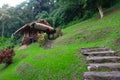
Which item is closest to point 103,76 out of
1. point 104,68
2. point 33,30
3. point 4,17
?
point 104,68

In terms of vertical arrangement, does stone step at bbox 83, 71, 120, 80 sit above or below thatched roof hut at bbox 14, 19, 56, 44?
below

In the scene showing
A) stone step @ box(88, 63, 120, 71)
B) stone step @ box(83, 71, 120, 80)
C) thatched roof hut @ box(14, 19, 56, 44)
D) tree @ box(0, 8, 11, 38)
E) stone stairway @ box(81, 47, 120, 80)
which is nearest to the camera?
stone step @ box(83, 71, 120, 80)

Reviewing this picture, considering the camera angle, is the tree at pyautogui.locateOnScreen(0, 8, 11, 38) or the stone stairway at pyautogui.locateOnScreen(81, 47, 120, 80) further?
the tree at pyautogui.locateOnScreen(0, 8, 11, 38)

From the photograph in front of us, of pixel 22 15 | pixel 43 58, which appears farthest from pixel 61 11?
pixel 43 58

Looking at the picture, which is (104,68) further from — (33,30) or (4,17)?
(4,17)

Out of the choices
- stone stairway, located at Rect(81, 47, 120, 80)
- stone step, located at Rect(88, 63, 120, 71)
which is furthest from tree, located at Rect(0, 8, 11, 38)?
stone step, located at Rect(88, 63, 120, 71)

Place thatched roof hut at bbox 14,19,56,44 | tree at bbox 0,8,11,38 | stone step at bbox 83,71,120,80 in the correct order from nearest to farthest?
stone step at bbox 83,71,120,80
thatched roof hut at bbox 14,19,56,44
tree at bbox 0,8,11,38

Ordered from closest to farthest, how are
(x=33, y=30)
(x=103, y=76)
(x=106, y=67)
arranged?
1. (x=103, y=76)
2. (x=106, y=67)
3. (x=33, y=30)

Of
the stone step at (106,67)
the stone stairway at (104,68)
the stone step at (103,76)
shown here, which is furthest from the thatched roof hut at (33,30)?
the stone step at (103,76)

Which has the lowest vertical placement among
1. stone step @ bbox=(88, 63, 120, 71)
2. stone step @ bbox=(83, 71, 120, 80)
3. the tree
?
stone step @ bbox=(83, 71, 120, 80)

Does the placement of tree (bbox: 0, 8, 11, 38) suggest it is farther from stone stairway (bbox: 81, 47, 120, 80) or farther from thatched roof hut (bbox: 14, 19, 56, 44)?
stone stairway (bbox: 81, 47, 120, 80)

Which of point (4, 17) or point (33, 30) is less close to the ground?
point (4, 17)

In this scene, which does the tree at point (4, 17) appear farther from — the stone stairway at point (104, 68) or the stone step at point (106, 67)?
the stone step at point (106, 67)

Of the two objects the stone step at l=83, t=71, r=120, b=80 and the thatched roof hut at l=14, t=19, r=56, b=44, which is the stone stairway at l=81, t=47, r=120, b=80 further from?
the thatched roof hut at l=14, t=19, r=56, b=44
